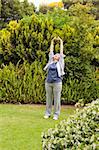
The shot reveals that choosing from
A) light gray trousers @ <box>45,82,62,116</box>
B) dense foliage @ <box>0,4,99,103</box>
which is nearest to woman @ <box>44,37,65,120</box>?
light gray trousers @ <box>45,82,62,116</box>

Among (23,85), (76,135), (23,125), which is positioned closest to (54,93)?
(23,125)

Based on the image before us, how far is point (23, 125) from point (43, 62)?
3.87 m

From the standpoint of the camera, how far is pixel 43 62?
546 inches

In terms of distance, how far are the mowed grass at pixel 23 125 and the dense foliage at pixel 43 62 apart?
0.49 meters

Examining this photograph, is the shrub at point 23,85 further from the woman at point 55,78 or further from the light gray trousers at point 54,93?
the woman at point 55,78

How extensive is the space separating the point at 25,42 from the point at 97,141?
9889 mm

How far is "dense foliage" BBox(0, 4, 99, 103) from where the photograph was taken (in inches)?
544

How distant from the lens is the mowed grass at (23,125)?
28.0 ft

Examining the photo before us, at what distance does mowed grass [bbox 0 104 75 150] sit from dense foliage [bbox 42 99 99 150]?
3.05m

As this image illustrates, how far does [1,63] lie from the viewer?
47.3ft

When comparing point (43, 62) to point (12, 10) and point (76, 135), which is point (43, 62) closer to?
point (12, 10)

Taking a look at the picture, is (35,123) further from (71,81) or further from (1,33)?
(1,33)

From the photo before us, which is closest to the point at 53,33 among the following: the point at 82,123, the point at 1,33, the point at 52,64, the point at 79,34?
the point at 79,34

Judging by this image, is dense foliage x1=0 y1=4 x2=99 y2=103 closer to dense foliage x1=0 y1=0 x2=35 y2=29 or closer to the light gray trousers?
the light gray trousers
